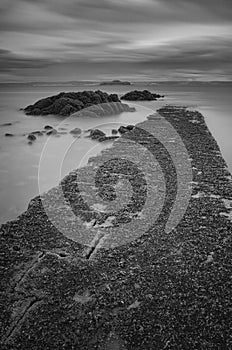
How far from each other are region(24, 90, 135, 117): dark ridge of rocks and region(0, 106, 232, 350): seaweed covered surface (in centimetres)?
1807

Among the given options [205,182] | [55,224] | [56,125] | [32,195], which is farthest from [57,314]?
[56,125]

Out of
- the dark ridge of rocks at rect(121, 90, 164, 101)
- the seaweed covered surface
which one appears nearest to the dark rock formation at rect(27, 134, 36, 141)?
the seaweed covered surface

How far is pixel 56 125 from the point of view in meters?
18.8

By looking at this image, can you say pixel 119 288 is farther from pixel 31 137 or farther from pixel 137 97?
pixel 137 97

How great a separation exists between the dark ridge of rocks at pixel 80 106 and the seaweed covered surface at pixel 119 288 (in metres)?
18.1

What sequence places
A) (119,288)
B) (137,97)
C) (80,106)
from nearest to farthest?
1. (119,288)
2. (80,106)
3. (137,97)

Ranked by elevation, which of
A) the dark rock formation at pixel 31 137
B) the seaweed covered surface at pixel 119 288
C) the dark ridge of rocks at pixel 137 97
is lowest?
the seaweed covered surface at pixel 119 288

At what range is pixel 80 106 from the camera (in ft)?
78.4

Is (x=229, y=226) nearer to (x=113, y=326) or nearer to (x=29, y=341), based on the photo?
(x=113, y=326)

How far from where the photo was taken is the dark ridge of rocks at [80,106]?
75.8 ft

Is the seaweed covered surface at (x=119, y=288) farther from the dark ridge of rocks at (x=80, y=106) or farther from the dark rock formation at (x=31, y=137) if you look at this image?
the dark ridge of rocks at (x=80, y=106)

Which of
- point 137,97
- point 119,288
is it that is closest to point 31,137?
point 119,288

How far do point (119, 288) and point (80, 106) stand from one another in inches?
831

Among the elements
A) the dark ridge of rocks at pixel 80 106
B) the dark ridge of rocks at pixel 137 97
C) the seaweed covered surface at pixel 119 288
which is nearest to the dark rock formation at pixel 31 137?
the dark ridge of rocks at pixel 80 106
